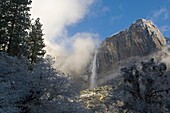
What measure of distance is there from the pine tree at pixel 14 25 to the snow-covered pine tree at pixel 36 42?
7.05m

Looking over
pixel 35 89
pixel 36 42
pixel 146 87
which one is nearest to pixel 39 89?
pixel 35 89

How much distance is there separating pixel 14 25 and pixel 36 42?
33.8ft

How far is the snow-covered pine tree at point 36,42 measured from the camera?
166ft

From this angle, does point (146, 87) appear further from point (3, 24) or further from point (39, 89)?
point (3, 24)

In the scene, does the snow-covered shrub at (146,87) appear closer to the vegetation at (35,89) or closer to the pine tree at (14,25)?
the vegetation at (35,89)

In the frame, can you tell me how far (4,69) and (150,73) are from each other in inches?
630

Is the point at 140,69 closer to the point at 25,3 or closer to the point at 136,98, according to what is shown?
the point at 136,98

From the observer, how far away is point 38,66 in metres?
28.7

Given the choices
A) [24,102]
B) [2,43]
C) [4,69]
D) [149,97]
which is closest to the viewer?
[24,102]

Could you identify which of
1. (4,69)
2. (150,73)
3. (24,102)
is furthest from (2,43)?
(150,73)

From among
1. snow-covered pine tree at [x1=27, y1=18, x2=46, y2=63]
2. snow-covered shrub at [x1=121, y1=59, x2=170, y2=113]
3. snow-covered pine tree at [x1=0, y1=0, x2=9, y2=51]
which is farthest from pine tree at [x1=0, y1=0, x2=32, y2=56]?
snow-covered shrub at [x1=121, y1=59, x2=170, y2=113]

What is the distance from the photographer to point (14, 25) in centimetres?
4256

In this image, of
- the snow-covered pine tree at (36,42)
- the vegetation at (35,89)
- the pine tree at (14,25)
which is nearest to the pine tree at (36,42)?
the snow-covered pine tree at (36,42)

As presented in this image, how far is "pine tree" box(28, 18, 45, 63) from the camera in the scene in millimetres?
50525
